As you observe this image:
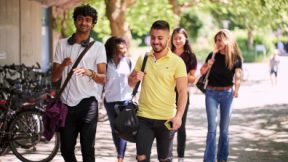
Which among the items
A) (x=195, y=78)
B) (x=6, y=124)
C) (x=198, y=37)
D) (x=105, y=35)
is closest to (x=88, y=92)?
(x=195, y=78)

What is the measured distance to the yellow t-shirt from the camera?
473cm

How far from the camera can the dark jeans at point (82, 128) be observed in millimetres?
5000

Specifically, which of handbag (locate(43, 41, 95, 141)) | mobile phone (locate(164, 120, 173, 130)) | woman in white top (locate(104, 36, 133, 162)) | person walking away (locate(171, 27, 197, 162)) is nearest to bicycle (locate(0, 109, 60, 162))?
woman in white top (locate(104, 36, 133, 162))

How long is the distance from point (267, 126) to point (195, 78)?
5401 millimetres

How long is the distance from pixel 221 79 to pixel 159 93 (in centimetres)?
215

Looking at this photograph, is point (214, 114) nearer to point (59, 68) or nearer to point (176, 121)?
point (176, 121)

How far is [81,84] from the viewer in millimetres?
5031

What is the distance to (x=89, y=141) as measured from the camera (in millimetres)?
5031

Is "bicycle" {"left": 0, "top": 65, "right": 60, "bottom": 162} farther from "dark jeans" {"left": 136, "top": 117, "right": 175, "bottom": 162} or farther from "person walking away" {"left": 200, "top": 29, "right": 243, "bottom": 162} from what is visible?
"dark jeans" {"left": 136, "top": 117, "right": 175, "bottom": 162}

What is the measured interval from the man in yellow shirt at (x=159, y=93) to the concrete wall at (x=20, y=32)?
5769 millimetres

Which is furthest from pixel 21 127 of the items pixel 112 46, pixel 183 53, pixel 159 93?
pixel 159 93

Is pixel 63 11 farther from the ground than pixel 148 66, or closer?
farther from the ground

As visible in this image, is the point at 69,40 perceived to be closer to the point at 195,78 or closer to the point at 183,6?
the point at 195,78

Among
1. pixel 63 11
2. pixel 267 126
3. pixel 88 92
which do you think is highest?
pixel 63 11
